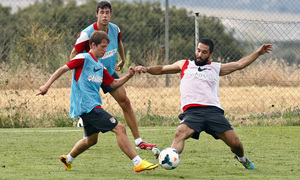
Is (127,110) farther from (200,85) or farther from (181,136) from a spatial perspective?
(181,136)

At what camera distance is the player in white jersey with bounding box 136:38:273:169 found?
5332 millimetres

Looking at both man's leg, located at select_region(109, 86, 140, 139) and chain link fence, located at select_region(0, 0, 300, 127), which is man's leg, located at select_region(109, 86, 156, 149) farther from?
chain link fence, located at select_region(0, 0, 300, 127)

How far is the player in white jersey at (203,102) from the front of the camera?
5.33 metres

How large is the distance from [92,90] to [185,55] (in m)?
7.90

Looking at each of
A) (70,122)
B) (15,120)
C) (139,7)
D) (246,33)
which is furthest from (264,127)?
(139,7)

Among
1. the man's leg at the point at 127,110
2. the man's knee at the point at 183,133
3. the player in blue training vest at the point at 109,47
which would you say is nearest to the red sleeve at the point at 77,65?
the player in blue training vest at the point at 109,47

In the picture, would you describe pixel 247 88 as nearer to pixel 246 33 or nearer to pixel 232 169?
pixel 246 33

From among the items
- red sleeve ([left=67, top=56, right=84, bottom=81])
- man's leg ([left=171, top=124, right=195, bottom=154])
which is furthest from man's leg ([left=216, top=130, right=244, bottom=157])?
red sleeve ([left=67, top=56, right=84, bottom=81])

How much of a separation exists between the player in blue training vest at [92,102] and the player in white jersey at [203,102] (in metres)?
0.44

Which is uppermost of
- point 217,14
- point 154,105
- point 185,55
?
point 217,14

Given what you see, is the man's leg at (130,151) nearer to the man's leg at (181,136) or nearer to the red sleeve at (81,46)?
the man's leg at (181,136)

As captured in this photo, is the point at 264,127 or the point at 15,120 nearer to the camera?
the point at 264,127

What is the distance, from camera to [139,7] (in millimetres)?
16828

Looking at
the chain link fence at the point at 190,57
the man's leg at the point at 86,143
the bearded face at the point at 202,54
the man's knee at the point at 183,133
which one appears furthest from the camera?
the chain link fence at the point at 190,57
